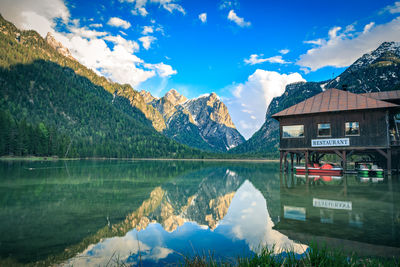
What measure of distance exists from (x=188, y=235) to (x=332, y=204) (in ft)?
24.6

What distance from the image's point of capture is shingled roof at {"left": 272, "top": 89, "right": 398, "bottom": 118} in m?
26.5

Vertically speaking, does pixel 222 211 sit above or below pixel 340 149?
below

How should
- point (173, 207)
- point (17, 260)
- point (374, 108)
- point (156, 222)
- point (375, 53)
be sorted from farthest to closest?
point (375, 53)
point (374, 108)
point (173, 207)
point (156, 222)
point (17, 260)

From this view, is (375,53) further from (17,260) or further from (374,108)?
(17,260)

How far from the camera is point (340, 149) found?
2745 centimetres

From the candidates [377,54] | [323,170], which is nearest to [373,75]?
[377,54]

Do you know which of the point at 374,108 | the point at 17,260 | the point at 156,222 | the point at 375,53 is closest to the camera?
the point at 17,260

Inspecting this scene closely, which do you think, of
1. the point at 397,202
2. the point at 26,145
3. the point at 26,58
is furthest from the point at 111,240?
the point at 26,58

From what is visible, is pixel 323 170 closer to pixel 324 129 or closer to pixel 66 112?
pixel 324 129

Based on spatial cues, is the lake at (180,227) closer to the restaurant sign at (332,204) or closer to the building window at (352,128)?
the restaurant sign at (332,204)

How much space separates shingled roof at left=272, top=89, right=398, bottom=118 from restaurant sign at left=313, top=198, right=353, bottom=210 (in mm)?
18521

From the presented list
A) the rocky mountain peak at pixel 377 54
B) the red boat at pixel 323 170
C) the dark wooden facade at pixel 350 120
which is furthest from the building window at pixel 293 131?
the rocky mountain peak at pixel 377 54

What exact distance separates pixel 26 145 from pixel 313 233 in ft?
318

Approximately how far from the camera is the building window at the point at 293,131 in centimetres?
2981
